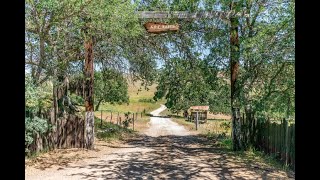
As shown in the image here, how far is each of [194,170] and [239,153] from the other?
4147 mm

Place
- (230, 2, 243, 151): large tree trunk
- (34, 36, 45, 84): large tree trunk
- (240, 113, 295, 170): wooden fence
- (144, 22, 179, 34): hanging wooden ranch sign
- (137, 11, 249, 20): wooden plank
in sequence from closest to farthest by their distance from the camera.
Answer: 1. (34, 36, 45, 84): large tree trunk
2. (240, 113, 295, 170): wooden fence
3. (144, 22, 179, 34): hanging wooden ranch sign
4. (230, 2, 243, 151): large tree trunk
5. (137, 11, 249, 20): wooden plank

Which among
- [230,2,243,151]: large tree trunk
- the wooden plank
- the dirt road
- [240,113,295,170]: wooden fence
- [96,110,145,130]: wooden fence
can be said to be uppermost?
the wooden plank

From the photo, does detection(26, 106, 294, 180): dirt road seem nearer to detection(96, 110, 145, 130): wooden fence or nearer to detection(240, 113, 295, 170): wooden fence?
detection(240, 113, 295, 170): wooden fence

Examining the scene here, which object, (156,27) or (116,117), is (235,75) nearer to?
(156,27)

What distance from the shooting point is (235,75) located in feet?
45.6

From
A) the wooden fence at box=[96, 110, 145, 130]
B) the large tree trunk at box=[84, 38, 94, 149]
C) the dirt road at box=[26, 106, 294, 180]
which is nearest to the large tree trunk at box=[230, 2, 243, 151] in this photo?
the dirt road at box=[26, 106, 294, 180]

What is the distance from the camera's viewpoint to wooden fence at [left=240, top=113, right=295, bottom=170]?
34.1 feet

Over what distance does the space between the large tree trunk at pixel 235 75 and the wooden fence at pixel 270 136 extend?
368 mm

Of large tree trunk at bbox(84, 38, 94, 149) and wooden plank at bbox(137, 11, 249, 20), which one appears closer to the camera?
wooden plank at bbox(137, 11, 249, 20)

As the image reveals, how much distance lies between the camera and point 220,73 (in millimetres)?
14789

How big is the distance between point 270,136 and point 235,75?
286cm

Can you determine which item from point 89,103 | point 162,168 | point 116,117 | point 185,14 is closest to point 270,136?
point 162,168

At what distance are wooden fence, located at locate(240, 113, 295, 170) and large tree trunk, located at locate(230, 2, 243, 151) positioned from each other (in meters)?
0.37

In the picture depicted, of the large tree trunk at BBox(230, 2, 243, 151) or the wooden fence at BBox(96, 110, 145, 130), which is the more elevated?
the large tree trunk at BBox(230, 2, 243, 151)
